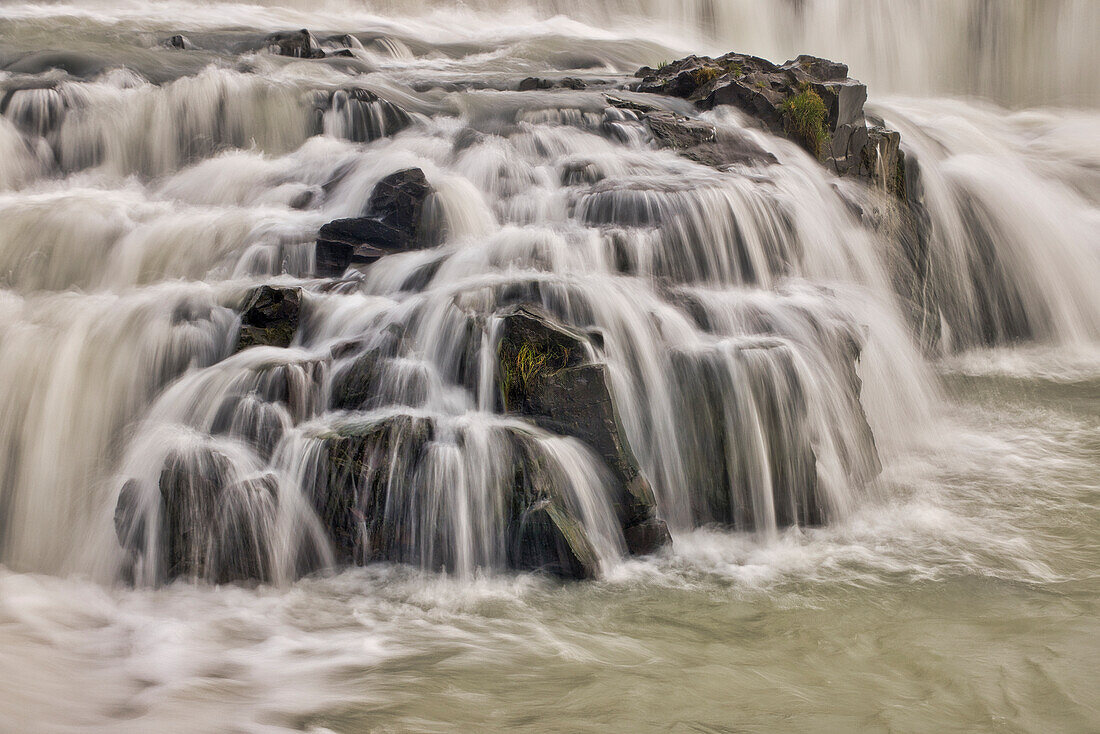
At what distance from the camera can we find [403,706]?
3912 millimetres

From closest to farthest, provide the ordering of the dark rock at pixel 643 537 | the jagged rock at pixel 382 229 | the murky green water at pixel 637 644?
the murky green water at pixel 637 644 < the dark rock at pixel 643 537 < the jagged rock at pixel 382 229

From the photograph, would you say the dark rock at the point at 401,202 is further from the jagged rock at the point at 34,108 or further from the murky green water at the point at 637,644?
the jagged rock at the point at 34,108

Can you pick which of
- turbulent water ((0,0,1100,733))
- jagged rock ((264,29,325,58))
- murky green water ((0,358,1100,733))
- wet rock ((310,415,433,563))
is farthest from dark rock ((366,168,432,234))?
jagged rock ((264,29,325,58))

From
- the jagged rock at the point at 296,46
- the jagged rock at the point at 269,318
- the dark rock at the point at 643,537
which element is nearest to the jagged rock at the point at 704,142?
the jagged rock at the point at 269,318

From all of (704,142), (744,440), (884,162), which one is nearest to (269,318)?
(744,440)

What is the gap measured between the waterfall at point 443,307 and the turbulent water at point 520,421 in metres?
0.03

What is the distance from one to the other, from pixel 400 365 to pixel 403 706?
2804 millimetres

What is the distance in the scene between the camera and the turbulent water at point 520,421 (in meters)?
4.21

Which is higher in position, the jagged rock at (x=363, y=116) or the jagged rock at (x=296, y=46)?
the jagged rock at (x=296, y=46)

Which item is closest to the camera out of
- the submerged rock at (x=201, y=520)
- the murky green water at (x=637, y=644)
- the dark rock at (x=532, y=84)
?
the murky green water at (x=637, y=644)

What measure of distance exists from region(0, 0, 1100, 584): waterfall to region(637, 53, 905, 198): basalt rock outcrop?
0.32m

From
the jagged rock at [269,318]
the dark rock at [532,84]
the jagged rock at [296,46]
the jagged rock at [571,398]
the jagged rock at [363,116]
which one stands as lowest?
the jagged rock at [571,398]

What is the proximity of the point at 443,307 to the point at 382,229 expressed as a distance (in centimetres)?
193

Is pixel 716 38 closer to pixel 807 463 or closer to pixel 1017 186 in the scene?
pixel 1017 186
